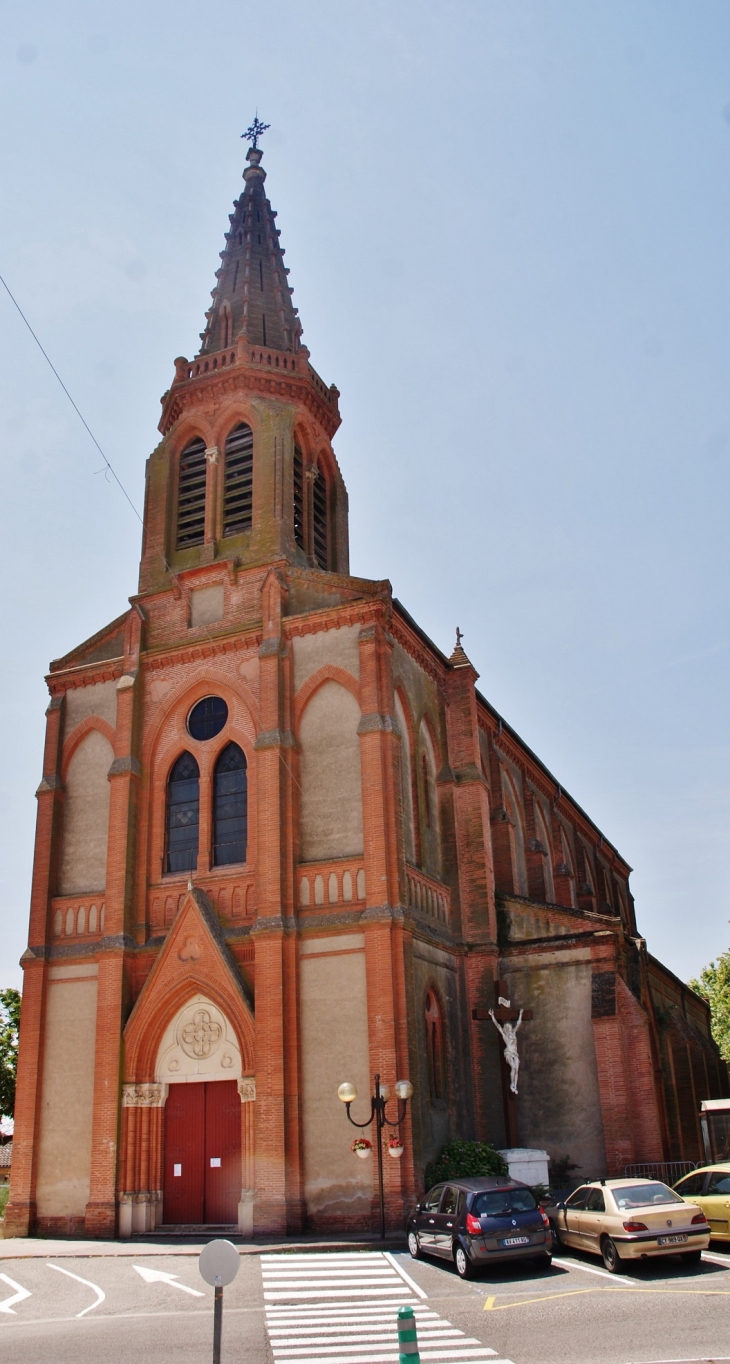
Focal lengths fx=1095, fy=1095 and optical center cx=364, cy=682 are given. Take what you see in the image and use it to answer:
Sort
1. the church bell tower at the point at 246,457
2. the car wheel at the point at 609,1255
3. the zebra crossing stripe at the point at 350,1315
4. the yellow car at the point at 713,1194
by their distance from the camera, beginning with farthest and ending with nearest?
the church bell tower at the point at 246,457 < the yellow car at the point at 713,1194 < the car wheel at the point at 609,1255 < the zebra crossing stripe at the point at 350,1315

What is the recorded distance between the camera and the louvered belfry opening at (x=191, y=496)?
1162 inches

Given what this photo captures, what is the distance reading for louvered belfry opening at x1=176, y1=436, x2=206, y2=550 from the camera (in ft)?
96.8

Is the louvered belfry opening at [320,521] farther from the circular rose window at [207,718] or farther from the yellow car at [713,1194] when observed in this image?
the yellow car at [713,1194]

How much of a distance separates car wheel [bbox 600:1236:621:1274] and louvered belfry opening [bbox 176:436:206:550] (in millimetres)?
19514

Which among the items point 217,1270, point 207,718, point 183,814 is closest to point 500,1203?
point 217,1270

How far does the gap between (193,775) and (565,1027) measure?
414 inches

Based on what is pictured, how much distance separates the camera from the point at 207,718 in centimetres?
2641

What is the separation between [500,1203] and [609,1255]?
1.65 m

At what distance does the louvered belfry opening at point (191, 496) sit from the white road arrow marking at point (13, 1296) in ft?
58.3

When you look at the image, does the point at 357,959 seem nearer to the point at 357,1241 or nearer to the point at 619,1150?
the point at 357,1241

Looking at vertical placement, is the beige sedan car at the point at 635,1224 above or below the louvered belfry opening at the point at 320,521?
below

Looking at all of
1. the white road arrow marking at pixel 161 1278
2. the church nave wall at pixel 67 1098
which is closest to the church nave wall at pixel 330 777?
the church nave wall at pixel 67 1098

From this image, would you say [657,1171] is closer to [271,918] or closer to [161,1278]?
[271,918]

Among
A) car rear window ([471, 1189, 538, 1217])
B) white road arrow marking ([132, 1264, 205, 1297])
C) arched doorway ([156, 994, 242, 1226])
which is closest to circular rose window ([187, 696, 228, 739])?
arched doorway ([156, 994, 242, 1226])
